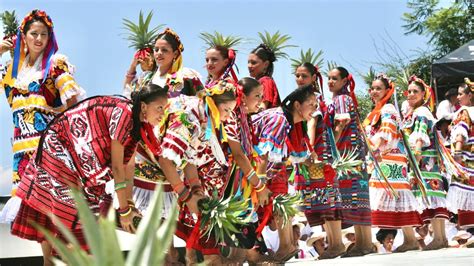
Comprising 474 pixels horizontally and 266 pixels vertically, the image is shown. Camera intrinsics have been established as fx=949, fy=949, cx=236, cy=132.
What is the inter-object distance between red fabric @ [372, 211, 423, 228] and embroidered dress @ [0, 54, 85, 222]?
15.1 ft

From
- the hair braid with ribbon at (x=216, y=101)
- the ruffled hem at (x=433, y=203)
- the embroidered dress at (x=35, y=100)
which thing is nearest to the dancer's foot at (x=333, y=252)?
the ruffled hem at (x=433, y=203)

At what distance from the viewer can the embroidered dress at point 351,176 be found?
29.8 feet

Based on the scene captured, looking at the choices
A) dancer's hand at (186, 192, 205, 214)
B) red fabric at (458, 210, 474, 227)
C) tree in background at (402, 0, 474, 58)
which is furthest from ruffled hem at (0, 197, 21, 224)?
tree in background at (402, 0, 474, 58)

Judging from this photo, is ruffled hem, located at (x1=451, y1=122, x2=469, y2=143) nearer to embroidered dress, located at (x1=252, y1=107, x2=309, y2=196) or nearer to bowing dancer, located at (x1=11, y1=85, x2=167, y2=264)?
embroidered dress, located at (x1=252, y1=107, x2=309, y2=196)

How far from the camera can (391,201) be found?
32.4 ft

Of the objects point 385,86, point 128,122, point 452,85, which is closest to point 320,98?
point 385,86

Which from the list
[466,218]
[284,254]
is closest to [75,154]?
[284,254]

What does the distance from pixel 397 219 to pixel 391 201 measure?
0.20 meters

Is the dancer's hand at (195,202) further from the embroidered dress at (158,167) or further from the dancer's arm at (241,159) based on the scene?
the dancer's arm at (241,159)

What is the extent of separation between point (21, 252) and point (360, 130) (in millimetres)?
3449

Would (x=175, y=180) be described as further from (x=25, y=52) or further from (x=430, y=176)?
(x=430, y=176)

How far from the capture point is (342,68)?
926 cm

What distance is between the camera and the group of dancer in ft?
18.2

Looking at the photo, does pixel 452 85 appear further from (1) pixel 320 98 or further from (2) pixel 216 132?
(2) pixel 216 132
